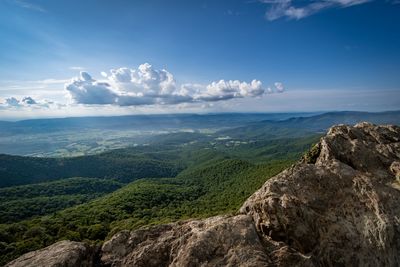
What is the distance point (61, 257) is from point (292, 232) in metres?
11.3

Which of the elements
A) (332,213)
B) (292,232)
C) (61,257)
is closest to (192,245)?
(292,232)

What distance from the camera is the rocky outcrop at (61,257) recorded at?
1370 cm

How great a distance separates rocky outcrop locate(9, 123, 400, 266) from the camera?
1391cm

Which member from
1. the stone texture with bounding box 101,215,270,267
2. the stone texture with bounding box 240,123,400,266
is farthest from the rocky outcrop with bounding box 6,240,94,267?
the stone texture with bounding box 240,123,400,266

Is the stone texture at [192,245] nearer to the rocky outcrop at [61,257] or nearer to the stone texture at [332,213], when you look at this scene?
the rocky outcrop at [61,257]

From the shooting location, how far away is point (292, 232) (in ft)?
49.5

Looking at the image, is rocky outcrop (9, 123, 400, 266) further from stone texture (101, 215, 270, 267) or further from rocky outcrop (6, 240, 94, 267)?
rocky outcrop (6, 240, 94, 267)

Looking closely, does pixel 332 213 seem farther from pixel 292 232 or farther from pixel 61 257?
pixel 61 257

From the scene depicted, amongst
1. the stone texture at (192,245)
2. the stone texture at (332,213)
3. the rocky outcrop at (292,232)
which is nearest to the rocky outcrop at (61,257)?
the rocky outcrop at (292,232)

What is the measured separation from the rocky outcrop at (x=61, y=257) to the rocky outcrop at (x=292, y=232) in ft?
0.47

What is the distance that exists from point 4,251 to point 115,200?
81373 mm

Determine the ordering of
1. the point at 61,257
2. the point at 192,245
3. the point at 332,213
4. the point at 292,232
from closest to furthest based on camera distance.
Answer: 1. the point at 61,257
2. the point at 192,245
3. the point at 292,232
4. the point at 332,213

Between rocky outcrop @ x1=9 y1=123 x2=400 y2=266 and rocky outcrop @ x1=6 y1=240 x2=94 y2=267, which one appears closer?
rocky outcrop @ x1=6 y1=240 x2=94 y2=267

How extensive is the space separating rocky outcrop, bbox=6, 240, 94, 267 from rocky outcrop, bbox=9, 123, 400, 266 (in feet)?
0.47
